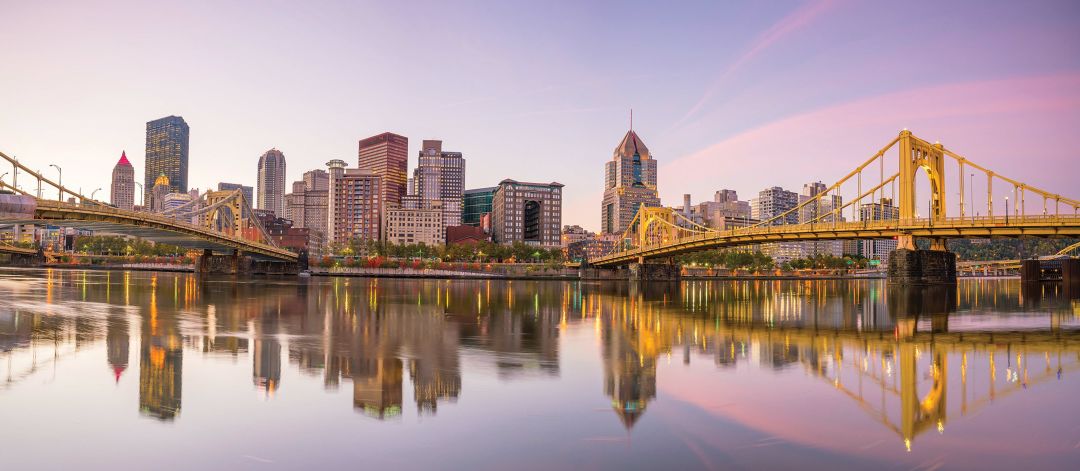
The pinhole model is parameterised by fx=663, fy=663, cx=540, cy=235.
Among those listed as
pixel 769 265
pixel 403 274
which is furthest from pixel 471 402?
pixel 769 265

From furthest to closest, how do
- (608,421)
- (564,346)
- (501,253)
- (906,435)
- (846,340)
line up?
(501,253)
(846,340)
(564,346)
(608,421)
(906,435)

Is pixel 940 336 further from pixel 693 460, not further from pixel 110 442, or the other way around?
pixel 110 442

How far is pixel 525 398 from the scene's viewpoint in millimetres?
11766

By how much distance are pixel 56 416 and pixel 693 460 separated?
9.41 meters

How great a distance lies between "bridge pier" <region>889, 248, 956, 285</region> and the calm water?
3916 centimetres

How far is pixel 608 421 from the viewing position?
33.2ft

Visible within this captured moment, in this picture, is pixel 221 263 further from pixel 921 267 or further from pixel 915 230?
pixel 921 267

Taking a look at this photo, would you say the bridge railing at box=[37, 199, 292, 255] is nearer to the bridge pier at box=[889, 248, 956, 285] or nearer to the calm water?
the calm water

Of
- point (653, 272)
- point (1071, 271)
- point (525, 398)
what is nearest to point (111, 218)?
point (525, 398)

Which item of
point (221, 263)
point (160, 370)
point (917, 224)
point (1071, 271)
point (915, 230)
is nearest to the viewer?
point (160, 370)

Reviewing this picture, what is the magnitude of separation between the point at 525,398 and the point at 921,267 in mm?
59444

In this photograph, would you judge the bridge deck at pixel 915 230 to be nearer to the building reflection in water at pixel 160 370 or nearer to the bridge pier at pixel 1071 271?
the bridge pier at pixel 1071 271

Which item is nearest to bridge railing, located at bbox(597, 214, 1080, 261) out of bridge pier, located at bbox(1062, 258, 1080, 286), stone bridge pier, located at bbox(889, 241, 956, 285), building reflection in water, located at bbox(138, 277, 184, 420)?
stone bridge pier, located at bbox(889, 241, 956, 285)

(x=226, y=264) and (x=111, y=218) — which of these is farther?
(x=226, y=264)
